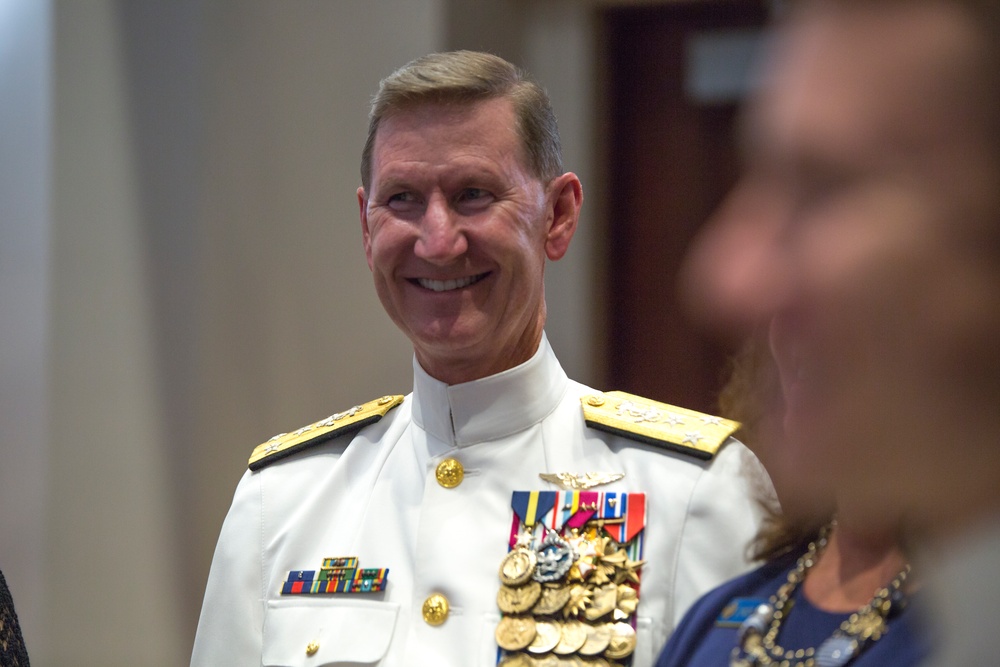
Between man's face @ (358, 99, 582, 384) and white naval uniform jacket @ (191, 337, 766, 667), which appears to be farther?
man's face @ (358, 99, 582, 384)

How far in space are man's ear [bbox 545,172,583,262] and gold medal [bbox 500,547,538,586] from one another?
45cm

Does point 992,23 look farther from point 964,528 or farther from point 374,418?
point 374,418

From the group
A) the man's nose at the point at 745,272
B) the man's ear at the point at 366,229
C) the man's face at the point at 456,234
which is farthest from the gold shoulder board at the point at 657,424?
the man's nose at the point at 745,272

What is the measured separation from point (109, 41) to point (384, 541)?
1602 millimetres

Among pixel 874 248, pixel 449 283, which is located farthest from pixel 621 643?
pixel 874 248

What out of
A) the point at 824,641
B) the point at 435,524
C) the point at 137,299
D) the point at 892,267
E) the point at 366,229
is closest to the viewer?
the point at 892,267

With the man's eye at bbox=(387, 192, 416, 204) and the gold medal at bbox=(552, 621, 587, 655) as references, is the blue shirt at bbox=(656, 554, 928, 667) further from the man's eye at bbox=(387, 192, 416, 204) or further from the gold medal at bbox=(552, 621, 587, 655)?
the man's eye at bbox=(387, 192, 416, 204)

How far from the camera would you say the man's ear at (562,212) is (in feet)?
5.64

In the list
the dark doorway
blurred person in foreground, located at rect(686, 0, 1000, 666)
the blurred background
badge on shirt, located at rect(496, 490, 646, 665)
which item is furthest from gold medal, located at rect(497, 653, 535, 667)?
the blurred background

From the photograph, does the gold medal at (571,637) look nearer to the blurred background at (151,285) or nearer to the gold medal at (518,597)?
the gold medal at (518,597)

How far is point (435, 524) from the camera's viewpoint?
1.55 meters

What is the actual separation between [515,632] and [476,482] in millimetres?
239

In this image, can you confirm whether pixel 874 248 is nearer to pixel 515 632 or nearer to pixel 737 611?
pixel 737 611

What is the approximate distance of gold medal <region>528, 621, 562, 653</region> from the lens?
1.40m
